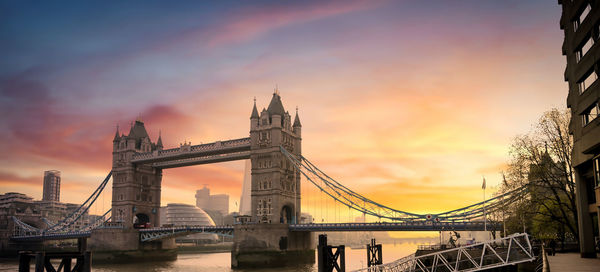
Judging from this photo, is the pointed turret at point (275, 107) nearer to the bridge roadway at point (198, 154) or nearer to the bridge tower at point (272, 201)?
the bridge tower at point (272, 201)

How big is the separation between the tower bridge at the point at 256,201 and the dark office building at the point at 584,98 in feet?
76.7

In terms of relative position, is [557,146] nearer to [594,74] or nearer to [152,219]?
[594,74]

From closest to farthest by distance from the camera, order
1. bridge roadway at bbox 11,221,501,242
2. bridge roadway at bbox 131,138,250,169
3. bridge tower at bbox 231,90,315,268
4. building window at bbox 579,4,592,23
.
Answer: building window at bbox 579,4,592,23 → bridge roadway at bbox 11,221,501,242 → bridge tower at bbox 231,90,315,268 → bridge roadway at bbox 131,138,250,169

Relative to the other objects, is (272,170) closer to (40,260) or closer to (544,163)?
(544,163)

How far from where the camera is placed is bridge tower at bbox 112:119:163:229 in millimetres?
101963

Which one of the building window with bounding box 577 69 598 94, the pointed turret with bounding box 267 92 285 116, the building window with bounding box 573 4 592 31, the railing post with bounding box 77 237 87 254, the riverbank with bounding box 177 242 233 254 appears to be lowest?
the riverbank with bounding box 177 242 233 254

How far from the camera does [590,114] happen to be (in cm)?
3406

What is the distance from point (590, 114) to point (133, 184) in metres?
87.7

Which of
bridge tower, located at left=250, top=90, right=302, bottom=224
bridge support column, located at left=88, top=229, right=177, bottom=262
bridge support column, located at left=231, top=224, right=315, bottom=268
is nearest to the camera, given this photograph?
bridge support column, located at left=231, top=224, right=315, bottom=268

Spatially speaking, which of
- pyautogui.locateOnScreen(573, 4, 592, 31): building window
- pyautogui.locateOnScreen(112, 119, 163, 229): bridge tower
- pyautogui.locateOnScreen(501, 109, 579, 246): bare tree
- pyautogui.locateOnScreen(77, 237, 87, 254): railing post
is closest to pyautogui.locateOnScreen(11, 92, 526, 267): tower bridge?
pyautogui.locateOnScreen(112, 119, 163, 229): bridge tower

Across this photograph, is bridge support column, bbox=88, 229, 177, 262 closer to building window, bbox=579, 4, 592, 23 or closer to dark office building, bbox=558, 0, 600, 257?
dark office building, bbox=558, 0, 600, 257

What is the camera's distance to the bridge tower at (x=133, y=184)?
101963mm

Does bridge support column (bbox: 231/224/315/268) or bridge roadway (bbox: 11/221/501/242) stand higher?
bridge roadway (bbox: 11/221/501/242)

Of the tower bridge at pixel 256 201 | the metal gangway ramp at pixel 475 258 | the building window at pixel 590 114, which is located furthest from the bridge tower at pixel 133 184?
the building window at pixel 590 114
